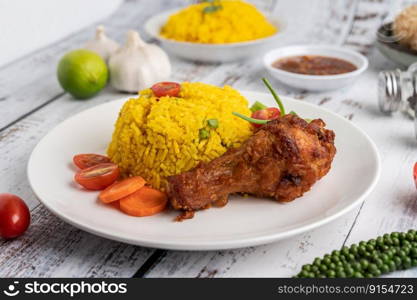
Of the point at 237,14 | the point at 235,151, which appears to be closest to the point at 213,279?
the point at 235,151

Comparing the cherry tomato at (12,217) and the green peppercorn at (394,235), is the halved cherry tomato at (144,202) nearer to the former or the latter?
the cherry tomato at (12,217)

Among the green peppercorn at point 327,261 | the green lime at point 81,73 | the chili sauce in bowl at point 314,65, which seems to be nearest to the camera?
the green peppercorn at point 327,261

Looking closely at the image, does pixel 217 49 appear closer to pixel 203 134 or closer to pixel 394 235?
pixel 203 134

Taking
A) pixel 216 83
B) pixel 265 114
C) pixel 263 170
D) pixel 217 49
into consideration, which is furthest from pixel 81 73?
pixel 263 170

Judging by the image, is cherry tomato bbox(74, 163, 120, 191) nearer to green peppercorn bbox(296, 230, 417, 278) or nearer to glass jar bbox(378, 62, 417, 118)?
green peppercorn bbox(296, 230, 417, 278)

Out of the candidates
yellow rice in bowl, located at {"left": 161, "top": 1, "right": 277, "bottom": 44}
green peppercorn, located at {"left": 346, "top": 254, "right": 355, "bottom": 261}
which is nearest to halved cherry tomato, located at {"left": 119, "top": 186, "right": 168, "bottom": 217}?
green peppercorn, located at {"left": 346, "top": 254, "right": 355, "bottom": 261}

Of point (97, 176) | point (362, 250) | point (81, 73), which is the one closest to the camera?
point (362, 250)

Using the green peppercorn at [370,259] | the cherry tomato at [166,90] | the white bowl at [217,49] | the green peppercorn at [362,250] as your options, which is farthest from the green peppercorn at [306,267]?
the white bowl at [217,49]
